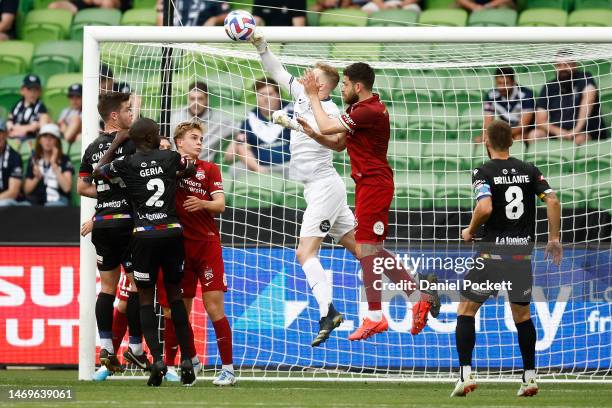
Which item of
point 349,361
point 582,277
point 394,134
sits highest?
point 394,134

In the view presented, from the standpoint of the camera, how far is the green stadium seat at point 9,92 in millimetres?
15500

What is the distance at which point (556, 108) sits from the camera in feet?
37.3

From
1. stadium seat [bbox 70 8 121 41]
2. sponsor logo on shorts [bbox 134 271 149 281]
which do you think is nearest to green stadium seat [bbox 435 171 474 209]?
sponsor logo on shorts [bbox 134 271 149 281]

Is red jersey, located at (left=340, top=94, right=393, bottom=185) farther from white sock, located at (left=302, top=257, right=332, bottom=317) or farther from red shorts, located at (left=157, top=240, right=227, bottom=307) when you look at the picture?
red shorts, located at (left=157, top=240, right=227, bottom=307)

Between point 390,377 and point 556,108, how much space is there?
111 inches

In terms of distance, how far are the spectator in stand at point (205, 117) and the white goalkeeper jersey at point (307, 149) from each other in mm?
1613

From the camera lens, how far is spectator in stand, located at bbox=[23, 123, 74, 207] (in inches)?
548

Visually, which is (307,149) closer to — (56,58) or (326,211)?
(326,211)

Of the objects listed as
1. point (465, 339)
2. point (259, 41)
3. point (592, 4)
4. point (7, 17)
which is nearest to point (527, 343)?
point (465, 339)

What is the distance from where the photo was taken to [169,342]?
32.5ft

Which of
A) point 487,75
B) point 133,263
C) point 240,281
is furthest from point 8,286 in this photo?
point 487,75

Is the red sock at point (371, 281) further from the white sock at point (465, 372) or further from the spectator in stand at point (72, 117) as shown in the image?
the spectator in stand at point (72, 117)

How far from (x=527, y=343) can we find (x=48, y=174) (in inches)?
272

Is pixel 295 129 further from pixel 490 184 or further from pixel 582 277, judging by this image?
pixel 582 277
